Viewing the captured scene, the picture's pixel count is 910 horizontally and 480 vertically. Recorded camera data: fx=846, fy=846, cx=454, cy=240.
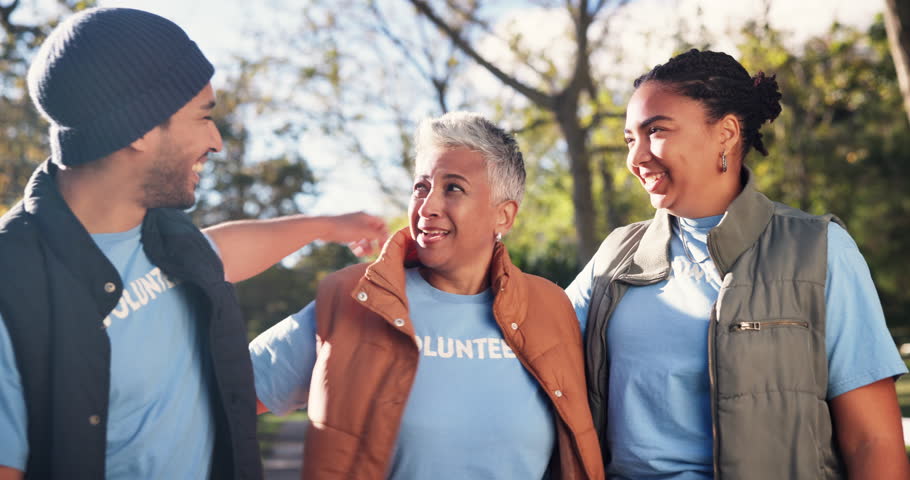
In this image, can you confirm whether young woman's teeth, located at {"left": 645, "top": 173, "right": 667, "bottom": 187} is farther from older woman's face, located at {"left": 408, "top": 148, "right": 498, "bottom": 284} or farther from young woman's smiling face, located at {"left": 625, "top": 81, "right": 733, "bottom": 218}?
older woman's face, located at {"left": 408, "top": 148, "right": 498, "bottom": 284}

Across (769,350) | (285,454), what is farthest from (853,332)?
(285,454)

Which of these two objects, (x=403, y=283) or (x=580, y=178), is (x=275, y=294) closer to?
(x=580, y=178)

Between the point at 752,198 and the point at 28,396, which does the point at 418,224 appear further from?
the point at 28,396

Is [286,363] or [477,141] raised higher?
[477,141]

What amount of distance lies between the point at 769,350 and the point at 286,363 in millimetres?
1598

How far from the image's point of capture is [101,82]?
2252mm

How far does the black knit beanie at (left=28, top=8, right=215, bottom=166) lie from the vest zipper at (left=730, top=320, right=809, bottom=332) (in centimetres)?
189

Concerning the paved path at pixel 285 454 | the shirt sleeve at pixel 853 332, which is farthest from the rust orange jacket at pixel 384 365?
the paved path at pixel 285 454

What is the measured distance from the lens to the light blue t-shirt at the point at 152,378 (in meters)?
2.25

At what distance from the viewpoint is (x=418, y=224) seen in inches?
120

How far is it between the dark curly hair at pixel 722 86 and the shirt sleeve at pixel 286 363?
1539 millimetres

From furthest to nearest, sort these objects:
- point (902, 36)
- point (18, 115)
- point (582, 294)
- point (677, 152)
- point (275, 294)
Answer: point (275, 294), point (18, 115), point (902, 36), point (582, 294), point (677, 152)

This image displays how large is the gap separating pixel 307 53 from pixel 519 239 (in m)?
15.1

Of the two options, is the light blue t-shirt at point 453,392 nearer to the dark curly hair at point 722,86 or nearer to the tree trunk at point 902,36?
the dark curly hair at point 722,86
